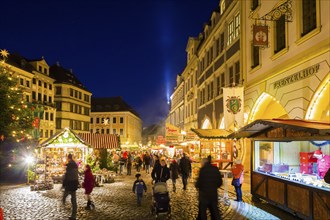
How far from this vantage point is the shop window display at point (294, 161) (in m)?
11.6

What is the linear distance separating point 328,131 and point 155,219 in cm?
547

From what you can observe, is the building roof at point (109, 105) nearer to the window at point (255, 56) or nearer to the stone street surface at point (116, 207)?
the window at point (255, 56)

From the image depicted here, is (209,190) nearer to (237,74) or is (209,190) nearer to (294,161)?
(294,161)

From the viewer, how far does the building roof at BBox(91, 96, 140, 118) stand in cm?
10181

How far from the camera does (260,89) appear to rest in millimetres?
21250

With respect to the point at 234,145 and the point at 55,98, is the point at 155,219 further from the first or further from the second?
the point at 55,98

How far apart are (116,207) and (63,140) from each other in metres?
9.08

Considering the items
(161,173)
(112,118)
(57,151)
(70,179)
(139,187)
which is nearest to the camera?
(70,179)

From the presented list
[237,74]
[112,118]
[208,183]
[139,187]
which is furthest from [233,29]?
[112,118]

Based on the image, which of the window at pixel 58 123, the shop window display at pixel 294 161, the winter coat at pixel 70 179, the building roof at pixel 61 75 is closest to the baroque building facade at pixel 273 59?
the shop window display at pixel 294 161

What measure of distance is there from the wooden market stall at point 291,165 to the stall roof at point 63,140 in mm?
9956

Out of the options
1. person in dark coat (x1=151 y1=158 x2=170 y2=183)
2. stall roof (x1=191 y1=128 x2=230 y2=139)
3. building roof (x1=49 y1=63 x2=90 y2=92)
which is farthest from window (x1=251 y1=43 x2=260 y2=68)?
building roof (x1=49 y1=63 x2=90 y2=92)

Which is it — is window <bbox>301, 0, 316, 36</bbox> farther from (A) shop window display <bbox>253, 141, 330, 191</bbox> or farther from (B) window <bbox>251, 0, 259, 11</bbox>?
(B) window <bbox>251, 0, 259, 11</bbox>

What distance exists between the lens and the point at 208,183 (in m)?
9.93
